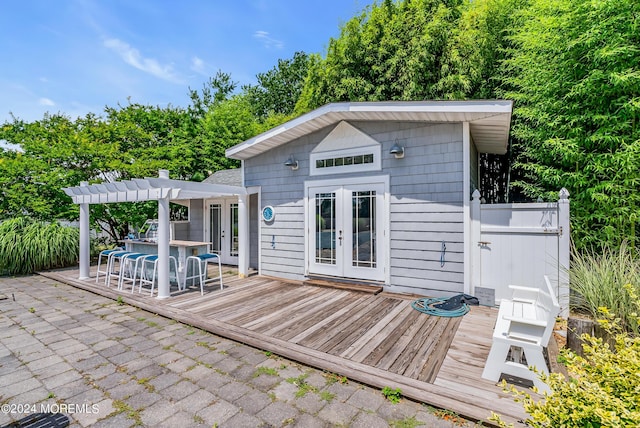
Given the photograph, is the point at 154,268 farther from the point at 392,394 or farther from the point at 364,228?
the point at 392,394

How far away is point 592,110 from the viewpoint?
442 centimetres

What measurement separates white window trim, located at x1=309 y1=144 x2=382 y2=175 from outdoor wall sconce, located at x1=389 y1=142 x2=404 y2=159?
0.31 m

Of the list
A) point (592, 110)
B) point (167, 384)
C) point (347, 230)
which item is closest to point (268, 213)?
point (347, 230)

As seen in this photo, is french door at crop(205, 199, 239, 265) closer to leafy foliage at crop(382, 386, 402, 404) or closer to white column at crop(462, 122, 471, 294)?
white column at crop(462, 122, 471, 294)

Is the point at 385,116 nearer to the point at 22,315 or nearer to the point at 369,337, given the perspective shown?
the point at 369,337

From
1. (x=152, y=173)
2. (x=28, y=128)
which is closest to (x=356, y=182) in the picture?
(x=152, y=173)

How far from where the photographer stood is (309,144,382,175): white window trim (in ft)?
17.6

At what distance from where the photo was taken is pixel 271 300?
4.98 metres

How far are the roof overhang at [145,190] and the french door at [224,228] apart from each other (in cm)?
194

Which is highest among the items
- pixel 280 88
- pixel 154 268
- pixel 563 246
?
pixel 280 88

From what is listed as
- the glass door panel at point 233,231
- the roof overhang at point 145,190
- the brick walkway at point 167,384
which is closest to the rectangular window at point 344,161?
the roof overhang at point 145,190

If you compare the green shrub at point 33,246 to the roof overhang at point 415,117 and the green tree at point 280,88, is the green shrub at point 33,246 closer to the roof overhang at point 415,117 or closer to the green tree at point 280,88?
the roof overhang at point 415,117

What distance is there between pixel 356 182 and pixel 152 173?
8115 mm

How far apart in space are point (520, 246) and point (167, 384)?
15.3 feet
